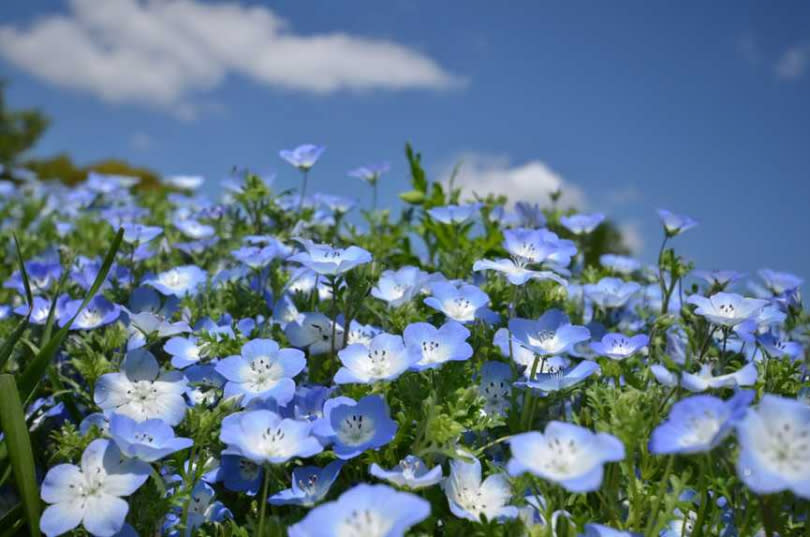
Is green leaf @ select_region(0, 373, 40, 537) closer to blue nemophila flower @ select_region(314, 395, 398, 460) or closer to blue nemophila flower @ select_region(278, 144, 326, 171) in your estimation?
blue nemophila flower @ select_region(314, 395, 398, 460)

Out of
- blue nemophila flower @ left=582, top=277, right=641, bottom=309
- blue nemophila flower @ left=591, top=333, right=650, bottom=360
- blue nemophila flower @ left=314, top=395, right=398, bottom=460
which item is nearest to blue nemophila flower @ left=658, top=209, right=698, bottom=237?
blue nemophila flower @ left=582, top=277, right=641, bottom=309

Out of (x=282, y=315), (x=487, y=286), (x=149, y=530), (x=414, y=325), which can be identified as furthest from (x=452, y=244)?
(x=149, y=530)

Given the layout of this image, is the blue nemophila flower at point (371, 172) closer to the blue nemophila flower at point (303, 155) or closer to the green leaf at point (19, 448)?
the blue nemophila flower at point (303, 155)

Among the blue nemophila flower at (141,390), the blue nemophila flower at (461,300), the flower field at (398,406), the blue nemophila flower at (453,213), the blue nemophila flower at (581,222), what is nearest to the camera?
the flower field at (398,406)

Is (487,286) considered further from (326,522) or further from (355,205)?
(326,522)

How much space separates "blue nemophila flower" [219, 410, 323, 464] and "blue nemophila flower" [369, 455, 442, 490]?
Result: 16 centimetres

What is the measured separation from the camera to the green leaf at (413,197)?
359 centimetres

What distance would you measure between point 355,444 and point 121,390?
0.75 metres

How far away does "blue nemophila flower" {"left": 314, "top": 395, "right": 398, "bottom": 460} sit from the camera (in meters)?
1.79

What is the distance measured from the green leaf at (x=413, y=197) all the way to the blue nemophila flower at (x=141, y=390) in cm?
166

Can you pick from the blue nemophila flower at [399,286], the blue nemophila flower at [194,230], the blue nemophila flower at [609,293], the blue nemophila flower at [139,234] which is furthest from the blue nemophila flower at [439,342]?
the blue nemophila flower at [194,230]

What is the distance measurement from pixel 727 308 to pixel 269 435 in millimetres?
1403

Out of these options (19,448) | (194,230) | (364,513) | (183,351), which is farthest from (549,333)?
(194,230)

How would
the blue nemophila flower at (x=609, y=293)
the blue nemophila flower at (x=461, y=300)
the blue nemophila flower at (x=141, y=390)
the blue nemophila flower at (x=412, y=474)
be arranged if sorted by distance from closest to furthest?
the blue nemophila flower at (x=412, y=474) → the blue nemophila flower at (x=141, y=390) → the blue nemophila flower at (x=461, y=300) → the blue nemophila flower at (x=609, y=293)
